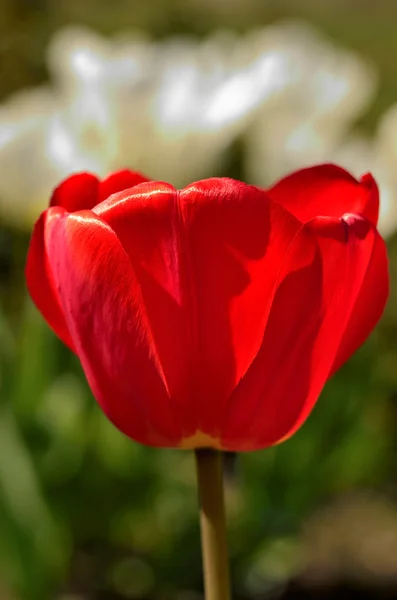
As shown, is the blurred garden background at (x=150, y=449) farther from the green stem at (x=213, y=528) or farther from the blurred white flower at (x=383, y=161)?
the green stem at (x=213, y=528)

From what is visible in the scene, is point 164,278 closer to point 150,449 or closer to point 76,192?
point 76,192

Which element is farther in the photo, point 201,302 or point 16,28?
point 16,28

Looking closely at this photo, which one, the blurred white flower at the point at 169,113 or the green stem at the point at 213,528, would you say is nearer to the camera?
the green stem at the point at 213,528

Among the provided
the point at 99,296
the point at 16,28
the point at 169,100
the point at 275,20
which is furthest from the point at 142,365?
the point at 275,20

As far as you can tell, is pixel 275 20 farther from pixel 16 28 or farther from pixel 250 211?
pixel 250 211

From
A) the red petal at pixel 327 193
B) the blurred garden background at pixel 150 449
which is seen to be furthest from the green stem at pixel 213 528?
the blurred garden background at pixel 150 449

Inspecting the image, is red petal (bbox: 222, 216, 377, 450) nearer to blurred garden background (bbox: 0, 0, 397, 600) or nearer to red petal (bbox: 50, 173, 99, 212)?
red petal (bbox: 50, 173, 99, 212)

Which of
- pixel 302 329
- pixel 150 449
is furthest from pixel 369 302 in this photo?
pixel 150 449
